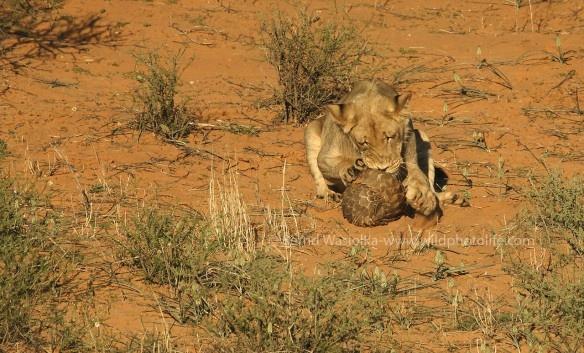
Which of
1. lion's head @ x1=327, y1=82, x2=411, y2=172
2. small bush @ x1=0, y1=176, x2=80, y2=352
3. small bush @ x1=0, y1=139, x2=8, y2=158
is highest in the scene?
lion's head @ x1=327, y1=82, x2=411, y2=172

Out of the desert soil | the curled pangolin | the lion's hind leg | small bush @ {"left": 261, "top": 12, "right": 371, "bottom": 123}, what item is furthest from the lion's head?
small bush @ {"left": 261, "top": 12, "right": 371, "bottom": 123}

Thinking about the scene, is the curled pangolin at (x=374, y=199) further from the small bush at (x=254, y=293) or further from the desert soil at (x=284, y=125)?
the small bush at (x=254, y=293)

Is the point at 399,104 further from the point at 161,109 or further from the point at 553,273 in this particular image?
the point at 161,109

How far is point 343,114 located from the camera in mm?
9336

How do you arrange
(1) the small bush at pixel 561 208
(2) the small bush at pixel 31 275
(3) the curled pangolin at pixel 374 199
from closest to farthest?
(2) the small bush at pixel 31 275 → (1) the small bush at pixel 561 208 → (3) the curled pangolin at pixel 374 199

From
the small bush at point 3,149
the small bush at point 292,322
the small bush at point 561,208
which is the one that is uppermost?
the small bush at point 561,208

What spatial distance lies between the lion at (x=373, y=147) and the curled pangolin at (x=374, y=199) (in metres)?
0.08

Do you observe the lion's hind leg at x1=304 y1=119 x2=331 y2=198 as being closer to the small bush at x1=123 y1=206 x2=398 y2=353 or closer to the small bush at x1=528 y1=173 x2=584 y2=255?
the small bush at x1=123 y1=206 x2=398 y2=353

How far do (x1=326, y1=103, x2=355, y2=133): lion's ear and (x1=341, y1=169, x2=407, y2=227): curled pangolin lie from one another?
0.44 meters

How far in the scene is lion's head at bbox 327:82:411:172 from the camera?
903cm

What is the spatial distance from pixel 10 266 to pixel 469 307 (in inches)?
125

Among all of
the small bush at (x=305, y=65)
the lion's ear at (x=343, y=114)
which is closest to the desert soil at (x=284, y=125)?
the small bush at (x=305, y=65)

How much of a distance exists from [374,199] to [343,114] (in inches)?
32.1

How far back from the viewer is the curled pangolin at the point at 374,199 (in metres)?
9.02
